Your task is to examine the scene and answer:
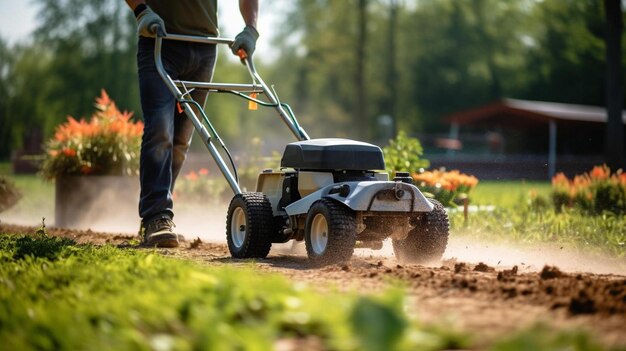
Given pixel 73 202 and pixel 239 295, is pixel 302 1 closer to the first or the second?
pixel 73 202

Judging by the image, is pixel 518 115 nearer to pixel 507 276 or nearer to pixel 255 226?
pixel 255 226

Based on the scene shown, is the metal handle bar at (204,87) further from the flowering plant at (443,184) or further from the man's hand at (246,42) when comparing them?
→ the flowering plant at (443,184)

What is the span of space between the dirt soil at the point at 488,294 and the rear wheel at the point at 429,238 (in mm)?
226

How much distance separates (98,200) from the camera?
903 cm

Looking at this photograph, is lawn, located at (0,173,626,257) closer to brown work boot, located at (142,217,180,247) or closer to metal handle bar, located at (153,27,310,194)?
metal handle bar, located at (153,27,310,194)

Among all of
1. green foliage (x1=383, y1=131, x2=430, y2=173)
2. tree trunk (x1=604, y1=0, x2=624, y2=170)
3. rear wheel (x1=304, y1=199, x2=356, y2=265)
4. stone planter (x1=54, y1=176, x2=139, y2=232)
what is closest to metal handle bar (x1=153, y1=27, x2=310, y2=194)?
rear wheel (x1=304, y1=199, x2=356, y2=265)

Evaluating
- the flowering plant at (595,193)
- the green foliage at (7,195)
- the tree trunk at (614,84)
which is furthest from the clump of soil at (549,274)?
the tree trunk at (614,84)

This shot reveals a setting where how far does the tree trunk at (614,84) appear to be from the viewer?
11719mm

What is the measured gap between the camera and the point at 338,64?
4756 cm

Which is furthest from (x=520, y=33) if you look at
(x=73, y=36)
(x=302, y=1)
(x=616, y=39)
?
(x=616, y=39)

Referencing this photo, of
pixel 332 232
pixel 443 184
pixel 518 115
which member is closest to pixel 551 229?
pixel 443 184

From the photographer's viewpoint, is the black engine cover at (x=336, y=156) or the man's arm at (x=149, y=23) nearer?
the black engine cover at (x=336, y=156)

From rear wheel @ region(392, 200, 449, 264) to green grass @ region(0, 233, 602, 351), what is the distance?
2.04 meters

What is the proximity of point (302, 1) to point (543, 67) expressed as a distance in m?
15.4
